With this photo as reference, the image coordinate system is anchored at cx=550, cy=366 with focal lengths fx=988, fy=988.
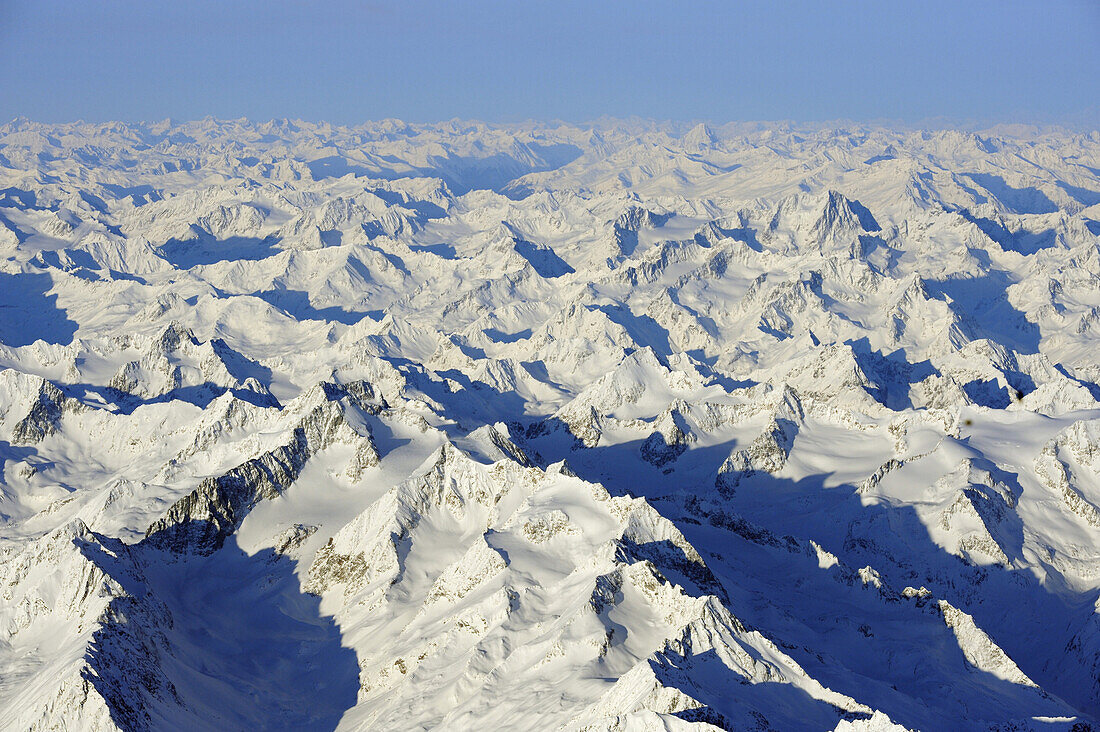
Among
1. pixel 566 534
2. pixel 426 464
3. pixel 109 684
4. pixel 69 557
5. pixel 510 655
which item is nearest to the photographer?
pixel 109 684

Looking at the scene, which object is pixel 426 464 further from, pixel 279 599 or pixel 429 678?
pixel 429 678

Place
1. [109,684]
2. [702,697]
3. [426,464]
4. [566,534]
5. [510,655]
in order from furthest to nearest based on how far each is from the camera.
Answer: [426,464]
[566,534]
[510,655]
[109,684]
[702,697]

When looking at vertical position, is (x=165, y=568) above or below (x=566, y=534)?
below

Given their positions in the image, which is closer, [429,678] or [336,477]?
[429,678]

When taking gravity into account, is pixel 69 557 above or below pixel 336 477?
below

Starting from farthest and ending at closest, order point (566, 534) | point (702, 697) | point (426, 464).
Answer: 1. point (426, 464)
2. point (566, 534)
3. point (702, 697)

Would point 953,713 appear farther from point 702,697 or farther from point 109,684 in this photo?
point 109,684

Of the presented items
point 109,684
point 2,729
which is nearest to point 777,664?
point 109,684

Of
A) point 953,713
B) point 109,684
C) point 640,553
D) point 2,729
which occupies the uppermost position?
point 640,553

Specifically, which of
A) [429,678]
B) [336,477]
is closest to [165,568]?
[336,477]
